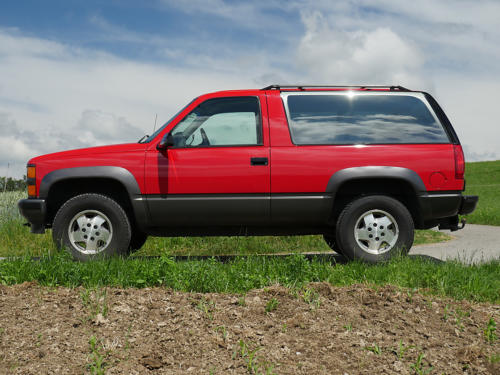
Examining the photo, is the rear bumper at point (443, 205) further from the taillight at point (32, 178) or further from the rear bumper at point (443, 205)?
the taillight at point (32, 178)

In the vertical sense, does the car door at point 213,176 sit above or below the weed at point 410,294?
above

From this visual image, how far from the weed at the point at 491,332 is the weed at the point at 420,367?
2.11ft

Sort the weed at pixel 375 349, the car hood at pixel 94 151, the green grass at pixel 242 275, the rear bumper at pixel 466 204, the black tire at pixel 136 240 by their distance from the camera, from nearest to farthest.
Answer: the weed at pixel 375 349
the green grass at pixel 242 275
the car hood at pixel 94 151
the rear bumper at pixel 466 204
the black tire at pixel 136 240

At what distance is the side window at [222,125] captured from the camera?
6148 millimetres

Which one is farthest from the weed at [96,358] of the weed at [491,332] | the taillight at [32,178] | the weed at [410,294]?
the taillight at [32,178]

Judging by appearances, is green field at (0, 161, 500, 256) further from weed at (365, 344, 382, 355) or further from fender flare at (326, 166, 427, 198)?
weed at (365, 344, 382, 355)

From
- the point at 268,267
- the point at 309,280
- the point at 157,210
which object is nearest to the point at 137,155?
the point at 157,210

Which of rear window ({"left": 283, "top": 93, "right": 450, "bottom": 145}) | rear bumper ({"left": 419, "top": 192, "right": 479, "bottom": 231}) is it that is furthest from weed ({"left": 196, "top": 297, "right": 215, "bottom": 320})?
rear bumper ({"left": 419, "top": 192, "right": 479, "bottom": 231})

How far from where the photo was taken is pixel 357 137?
6.18m

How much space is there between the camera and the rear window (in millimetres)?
6156

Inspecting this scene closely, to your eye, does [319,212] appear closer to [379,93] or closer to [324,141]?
[324,141]

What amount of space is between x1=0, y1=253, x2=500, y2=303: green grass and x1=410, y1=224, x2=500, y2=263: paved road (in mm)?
2368

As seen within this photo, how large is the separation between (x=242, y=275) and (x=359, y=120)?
8.54ft

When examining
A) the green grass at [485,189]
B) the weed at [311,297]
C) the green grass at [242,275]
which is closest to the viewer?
the weed at [311,297]
